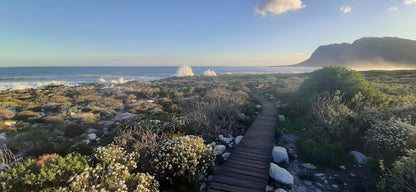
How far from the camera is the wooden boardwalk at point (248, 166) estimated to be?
452 centimetres

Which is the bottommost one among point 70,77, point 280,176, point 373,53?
point 280,176

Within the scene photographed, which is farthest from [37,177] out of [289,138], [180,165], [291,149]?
[289,138]

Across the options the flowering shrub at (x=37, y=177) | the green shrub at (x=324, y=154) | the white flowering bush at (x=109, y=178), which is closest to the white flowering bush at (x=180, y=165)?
the white flowering bush at (x=109, y=178)

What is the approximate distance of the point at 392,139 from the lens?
5469 mm

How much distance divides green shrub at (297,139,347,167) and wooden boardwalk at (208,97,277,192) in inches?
50.1

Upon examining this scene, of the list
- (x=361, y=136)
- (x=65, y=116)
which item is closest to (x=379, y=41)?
(x=361, y=136)

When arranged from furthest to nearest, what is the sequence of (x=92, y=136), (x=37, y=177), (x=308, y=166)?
(x=92, y=136) < (x=308, y=166) < (x=37, y=177)

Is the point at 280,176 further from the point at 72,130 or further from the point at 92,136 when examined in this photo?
the point at 72,130

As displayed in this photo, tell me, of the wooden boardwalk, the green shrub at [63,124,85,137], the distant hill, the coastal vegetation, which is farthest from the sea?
the wooden boardwalk

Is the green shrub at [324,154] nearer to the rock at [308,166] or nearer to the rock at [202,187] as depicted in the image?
the rock at [308,166]

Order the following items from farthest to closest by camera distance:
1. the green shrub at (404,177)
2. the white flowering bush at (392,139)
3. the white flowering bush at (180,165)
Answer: the white flowering bush at (392,139)
the white flowering bush at (180,165)
the green shrub at (404,177)

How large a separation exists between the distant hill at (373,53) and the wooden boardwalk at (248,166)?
315ft

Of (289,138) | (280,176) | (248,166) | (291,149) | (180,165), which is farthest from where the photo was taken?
(289,138)

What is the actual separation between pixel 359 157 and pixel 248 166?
153 inches
